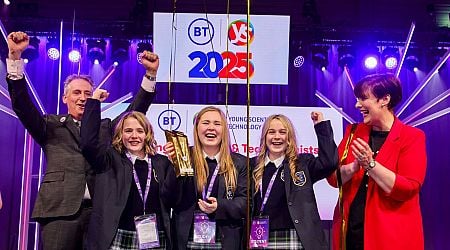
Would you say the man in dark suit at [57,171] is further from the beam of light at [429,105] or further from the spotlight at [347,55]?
the beam of light at [429,105]

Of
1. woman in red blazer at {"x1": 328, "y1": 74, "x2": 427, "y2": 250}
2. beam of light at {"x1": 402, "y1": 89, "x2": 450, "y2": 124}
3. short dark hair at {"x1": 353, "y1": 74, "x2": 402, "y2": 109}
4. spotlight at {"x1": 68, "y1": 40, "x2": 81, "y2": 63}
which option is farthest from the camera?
beam of light at {"x1": 402, "y1": 89, "x2": 450, "y2": 124}

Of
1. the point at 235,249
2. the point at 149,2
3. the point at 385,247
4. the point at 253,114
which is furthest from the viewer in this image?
the point at 149,2

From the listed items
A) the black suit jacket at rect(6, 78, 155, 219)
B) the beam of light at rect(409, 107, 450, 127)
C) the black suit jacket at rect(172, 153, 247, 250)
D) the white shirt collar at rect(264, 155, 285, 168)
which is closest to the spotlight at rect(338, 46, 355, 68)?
the beam of light at rect(409, 107, 450, 127)

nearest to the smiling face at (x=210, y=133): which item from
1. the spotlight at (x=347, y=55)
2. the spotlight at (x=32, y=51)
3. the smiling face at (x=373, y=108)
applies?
the smiling face at (x=373, y=108)

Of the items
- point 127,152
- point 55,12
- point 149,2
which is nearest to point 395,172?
point 127,152

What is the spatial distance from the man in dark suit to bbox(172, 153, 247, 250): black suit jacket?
43cm

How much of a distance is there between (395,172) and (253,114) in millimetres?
2556

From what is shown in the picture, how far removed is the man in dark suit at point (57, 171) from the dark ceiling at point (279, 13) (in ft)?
9.97

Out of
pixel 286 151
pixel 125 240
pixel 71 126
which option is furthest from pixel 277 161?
pixel 71 126

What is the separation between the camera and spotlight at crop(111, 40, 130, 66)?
5.64 metres

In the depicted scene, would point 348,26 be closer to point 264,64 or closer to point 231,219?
point 264,64

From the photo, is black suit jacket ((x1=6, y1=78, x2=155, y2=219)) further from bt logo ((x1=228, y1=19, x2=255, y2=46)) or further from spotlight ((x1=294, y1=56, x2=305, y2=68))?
spotlight ((x1=294, y1=56, x2=305, y2=68))

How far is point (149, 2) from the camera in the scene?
5.98 m

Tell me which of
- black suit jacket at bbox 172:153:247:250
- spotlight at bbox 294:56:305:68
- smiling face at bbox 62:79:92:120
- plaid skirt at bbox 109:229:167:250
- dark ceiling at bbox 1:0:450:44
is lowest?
plaid skirt at bbox 109:229:167:250
